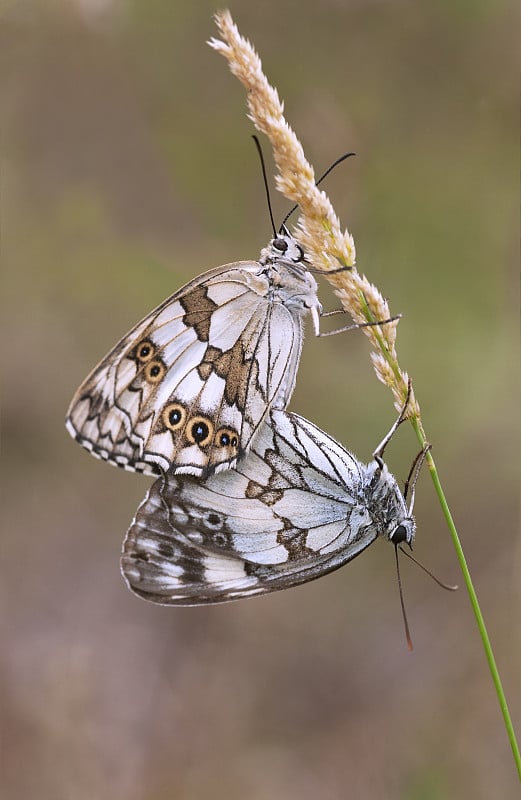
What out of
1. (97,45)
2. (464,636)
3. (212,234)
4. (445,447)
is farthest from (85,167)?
(464,636)

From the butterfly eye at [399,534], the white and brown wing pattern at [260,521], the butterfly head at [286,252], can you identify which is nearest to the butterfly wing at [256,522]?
the white and brown wing pattern at [260,521]

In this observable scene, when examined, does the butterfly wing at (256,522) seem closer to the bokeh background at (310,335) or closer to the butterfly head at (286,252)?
the butterfly head at (286,252)

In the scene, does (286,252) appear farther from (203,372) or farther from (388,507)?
(388,507)

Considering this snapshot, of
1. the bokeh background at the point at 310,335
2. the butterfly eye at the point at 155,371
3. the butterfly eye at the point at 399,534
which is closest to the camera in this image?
the butterfly eye at the point at 399,534

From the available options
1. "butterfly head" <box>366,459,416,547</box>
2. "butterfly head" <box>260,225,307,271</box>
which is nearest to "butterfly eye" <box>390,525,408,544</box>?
"butterfly head" <box>366,459,416,547</box>

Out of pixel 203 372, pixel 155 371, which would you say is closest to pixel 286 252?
pixel 203 372

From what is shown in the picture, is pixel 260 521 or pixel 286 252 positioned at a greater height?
pixel 286 252

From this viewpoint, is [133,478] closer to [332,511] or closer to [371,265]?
[371,265]
